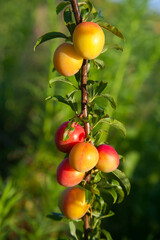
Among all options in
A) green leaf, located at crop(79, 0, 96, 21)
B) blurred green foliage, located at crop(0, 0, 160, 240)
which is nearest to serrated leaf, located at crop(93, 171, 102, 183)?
green leaf, located at crop(79, 0, 96, 21)

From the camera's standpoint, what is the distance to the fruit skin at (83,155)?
1.10ft

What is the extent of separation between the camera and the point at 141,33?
1.59 m

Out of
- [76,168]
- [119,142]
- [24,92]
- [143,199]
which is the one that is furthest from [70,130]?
[24,92]

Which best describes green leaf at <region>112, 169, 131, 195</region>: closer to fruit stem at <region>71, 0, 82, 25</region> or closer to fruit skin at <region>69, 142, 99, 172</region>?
fruit skin at <region>69, 142, 99, 172</region>

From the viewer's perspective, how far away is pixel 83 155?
33 cm

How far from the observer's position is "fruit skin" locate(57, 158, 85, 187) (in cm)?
37

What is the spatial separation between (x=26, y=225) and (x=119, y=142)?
753mm

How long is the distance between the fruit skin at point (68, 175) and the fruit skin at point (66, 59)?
0.45ft

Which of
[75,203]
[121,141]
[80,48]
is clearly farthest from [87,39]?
[121,141]

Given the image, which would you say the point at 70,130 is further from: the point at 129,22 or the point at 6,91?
the point at 6,91

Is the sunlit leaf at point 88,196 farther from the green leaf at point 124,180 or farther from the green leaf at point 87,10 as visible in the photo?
the green leaf at point 87,10

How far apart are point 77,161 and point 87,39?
A: 0.15 meters

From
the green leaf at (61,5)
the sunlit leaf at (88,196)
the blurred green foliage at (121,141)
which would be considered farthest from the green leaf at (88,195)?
the blurred green foliage at (121,141)

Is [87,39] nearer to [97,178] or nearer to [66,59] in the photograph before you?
[66,59]
